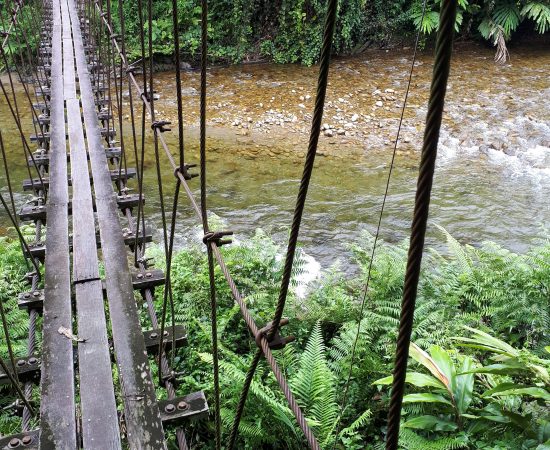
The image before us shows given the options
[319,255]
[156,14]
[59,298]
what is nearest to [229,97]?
[156,14]

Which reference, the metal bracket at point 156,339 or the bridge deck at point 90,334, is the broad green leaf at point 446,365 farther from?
the bridge deck at point 90,334

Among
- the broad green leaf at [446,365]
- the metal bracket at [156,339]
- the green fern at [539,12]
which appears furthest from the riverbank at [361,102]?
the metal bracket at [156,339]

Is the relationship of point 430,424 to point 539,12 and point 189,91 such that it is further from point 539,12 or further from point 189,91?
point 539,12

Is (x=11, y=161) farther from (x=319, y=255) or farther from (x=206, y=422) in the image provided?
(x=206, y=422)

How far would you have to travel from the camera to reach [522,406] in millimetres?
2043

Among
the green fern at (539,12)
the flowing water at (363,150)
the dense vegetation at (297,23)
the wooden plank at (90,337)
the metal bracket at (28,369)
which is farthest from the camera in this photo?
the dense vegetation at (297,23)

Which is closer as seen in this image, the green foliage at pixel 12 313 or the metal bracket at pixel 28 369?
the metal bracket at pixel 28 369

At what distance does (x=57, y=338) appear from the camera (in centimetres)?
108

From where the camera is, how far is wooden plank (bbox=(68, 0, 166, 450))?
0.92 meters

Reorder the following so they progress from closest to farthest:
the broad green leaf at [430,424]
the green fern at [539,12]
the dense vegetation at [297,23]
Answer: the broad green leaf at [430,424] → the green fern at [539,12] → the dense vegetation at [297,23]

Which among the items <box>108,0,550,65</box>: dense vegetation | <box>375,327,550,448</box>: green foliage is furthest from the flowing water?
<box>375,327,550,448</box>: green foliage

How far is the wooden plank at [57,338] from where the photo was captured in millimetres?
907

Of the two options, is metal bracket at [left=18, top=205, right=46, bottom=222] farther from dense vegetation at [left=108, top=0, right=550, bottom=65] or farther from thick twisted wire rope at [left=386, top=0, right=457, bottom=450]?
dense vegetation at [left=108, top=0, right=550, bottom=65]

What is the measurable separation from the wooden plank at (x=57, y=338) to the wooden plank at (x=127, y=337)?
0.32 feet
